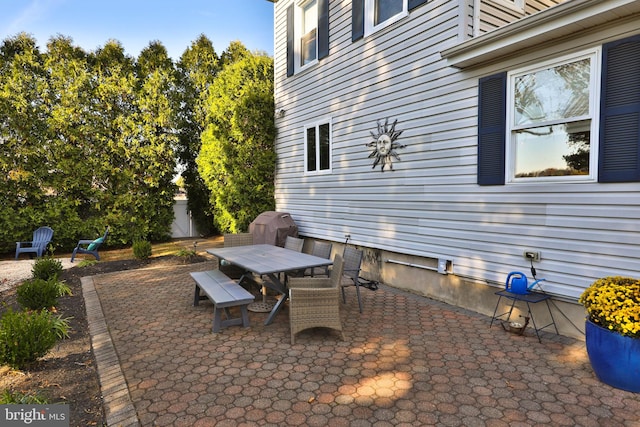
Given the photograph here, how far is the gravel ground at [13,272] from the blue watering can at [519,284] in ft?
26.0

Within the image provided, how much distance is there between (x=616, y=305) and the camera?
278 centimetres

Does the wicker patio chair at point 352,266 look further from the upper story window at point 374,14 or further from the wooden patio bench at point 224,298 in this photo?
the upper story window at point 374,14

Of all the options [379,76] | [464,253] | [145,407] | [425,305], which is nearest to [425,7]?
[379,76]

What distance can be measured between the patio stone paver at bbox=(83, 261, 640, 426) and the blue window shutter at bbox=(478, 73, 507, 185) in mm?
1867

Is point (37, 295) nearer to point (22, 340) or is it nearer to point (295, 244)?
point (22, 340)

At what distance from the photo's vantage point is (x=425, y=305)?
5055 millimetres

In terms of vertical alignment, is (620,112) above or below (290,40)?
below

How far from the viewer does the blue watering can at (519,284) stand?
3.91 meters

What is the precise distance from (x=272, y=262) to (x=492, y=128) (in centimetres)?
329

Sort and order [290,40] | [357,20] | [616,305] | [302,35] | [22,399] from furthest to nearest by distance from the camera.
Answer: [290,40], [302,35], [357,20], [616,305], [22,399]

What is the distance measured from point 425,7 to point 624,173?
3.49 metres

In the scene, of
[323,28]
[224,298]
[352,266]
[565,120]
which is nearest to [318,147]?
[323,28]

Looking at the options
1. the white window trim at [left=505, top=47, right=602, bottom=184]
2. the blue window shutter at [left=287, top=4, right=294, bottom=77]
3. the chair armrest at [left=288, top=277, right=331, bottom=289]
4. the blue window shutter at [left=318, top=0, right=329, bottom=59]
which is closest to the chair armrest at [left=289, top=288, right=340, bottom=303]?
the chair armrest at [left=288, top=277, right=331, bottom=289]

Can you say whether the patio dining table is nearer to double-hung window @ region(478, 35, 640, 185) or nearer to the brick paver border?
the brick paver border
